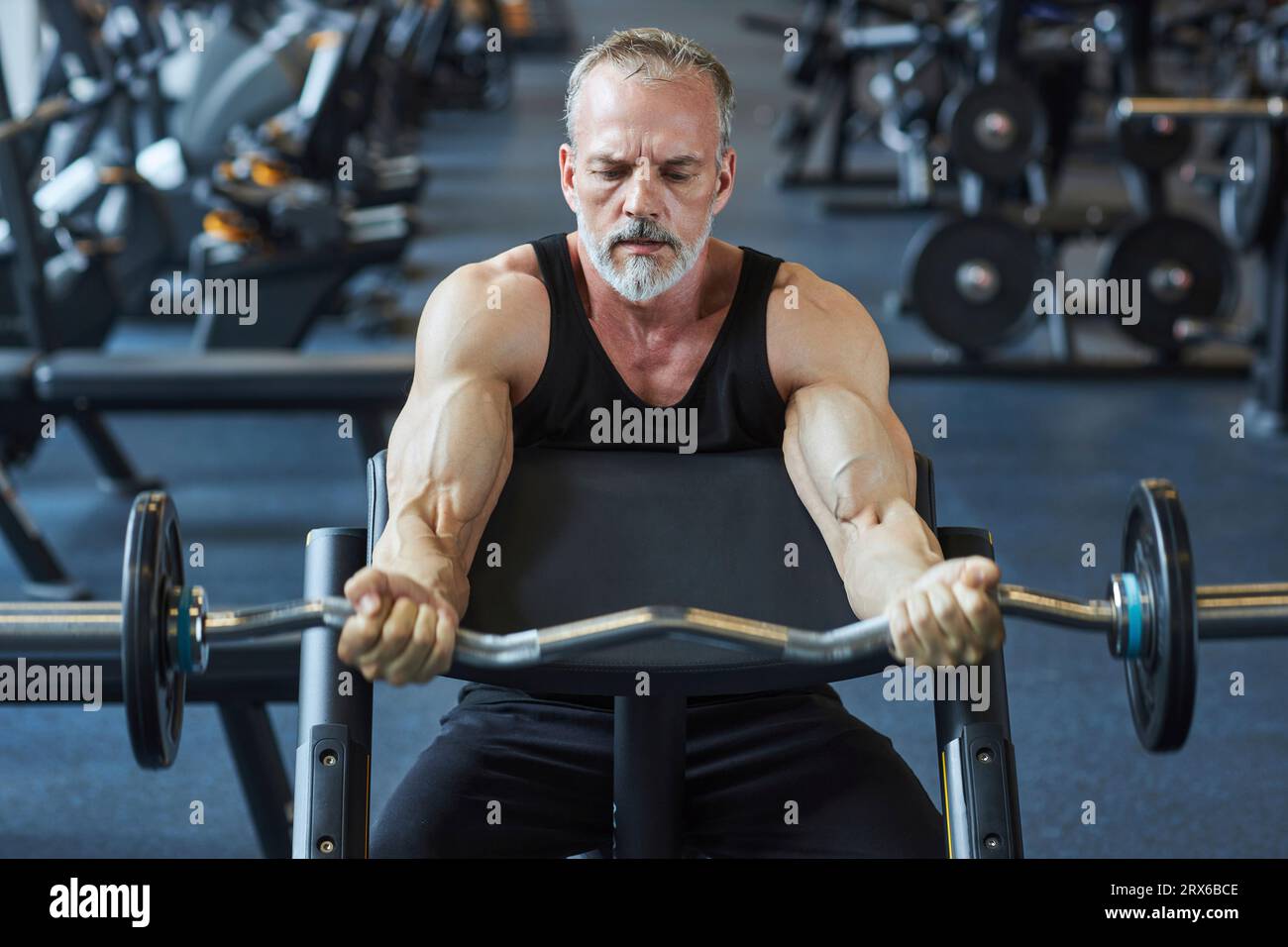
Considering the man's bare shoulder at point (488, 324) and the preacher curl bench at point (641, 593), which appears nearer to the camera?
A: the preacher curl bench at point (641, 593)

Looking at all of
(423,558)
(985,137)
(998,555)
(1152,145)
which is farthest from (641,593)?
(1152,145)

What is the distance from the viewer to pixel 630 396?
1.45 metres

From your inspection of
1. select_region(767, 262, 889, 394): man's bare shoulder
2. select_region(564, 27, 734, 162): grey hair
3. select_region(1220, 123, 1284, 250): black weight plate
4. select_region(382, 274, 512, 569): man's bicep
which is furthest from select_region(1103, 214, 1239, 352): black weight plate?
select_region(382, 274, 512, 569): man's bicep

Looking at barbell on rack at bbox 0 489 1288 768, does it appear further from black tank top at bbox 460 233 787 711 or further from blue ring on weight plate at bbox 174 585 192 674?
black tank top at bbox 460 233 787 711

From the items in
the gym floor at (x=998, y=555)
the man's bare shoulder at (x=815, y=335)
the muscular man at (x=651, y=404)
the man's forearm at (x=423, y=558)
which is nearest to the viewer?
the man's forearm at (x=423, y=558)

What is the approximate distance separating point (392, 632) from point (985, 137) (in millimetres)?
3794

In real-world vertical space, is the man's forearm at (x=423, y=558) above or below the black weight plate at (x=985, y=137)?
below

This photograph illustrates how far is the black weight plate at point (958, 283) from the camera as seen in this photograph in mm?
4355

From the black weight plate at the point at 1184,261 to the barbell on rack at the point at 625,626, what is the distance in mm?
3386

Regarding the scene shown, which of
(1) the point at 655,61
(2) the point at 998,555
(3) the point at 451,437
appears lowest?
(3) the point at 451,437

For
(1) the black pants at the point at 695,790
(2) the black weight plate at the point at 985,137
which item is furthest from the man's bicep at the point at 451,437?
(2) the black weight plate at the point at 985,137

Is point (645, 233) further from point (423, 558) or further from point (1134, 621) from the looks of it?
point (1134, 621)

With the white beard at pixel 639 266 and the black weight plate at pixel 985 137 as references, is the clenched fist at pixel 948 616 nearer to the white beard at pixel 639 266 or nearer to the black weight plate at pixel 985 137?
the white beard at pixel 639 266
